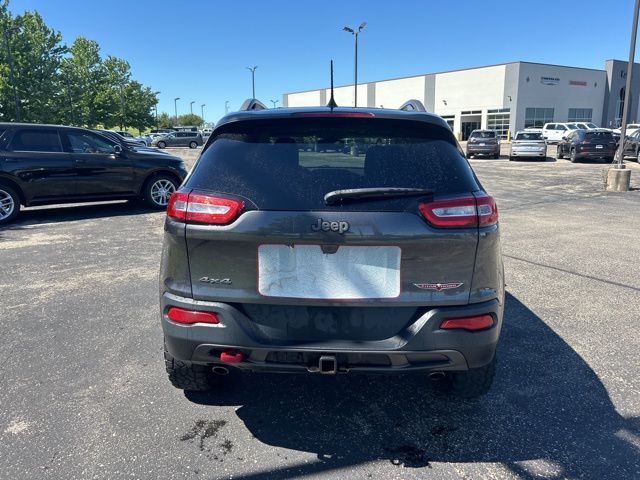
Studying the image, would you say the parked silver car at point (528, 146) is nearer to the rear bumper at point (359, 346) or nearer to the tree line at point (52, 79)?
the rear bumper at point (359, 346)

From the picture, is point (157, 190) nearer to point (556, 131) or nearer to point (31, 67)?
point (31, 67)

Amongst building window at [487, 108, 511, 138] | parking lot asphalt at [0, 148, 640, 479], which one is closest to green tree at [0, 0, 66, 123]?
parking lot asphalt at [0, 148, 640, 479]

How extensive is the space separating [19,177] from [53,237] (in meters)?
1.96

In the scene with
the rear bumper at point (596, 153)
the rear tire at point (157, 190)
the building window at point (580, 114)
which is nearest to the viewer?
the rear tire at point (157, 190)

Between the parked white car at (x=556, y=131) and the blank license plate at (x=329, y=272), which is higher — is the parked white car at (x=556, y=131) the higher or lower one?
the higher one

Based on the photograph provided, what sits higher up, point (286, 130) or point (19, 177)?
point (286, 130)

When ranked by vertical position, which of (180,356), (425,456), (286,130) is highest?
(286,130)

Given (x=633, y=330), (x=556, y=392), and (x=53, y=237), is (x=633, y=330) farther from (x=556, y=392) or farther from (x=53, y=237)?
(x=53, y=237)

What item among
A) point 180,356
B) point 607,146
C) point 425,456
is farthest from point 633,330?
point 607,146

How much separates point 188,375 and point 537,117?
204 feet

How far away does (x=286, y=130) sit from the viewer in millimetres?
2521

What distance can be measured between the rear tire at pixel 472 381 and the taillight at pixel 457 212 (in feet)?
2.95

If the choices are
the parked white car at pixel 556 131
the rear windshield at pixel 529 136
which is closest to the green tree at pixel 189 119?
the parked white car at pixel 556 131

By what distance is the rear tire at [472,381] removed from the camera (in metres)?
2.72
